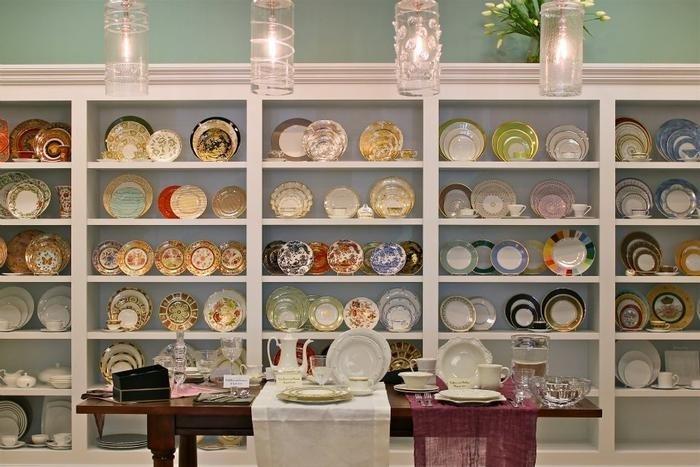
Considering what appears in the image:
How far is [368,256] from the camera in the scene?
492 cm

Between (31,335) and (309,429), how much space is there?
216 centimetres

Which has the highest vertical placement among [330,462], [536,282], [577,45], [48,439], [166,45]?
[166,45]

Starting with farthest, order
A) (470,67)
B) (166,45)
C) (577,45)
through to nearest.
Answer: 1. (166,45)
2. (470,67)
3. (577,45)

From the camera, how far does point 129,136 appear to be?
4957 mm

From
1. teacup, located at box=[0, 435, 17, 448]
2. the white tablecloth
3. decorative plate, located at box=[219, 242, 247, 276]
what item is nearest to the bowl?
the white tablecloth

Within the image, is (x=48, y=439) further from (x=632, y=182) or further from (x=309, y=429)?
(x=632, y=182)

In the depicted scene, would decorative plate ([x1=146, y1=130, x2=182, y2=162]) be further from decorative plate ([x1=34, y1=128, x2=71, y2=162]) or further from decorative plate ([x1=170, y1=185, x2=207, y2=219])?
decorative plate ([x1=34, y1=128, x2=71, y2=162])

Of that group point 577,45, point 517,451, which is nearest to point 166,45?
point 577,45

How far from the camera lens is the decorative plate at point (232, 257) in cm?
491

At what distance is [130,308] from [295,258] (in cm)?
92

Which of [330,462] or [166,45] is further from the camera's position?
[166,45]

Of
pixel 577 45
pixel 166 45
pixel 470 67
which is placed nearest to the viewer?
pixel 577 45

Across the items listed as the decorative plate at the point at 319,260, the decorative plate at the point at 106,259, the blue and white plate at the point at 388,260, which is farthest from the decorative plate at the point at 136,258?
the blue and white plate at the point at 388,260

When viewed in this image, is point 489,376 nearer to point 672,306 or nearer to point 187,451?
point 187,451
